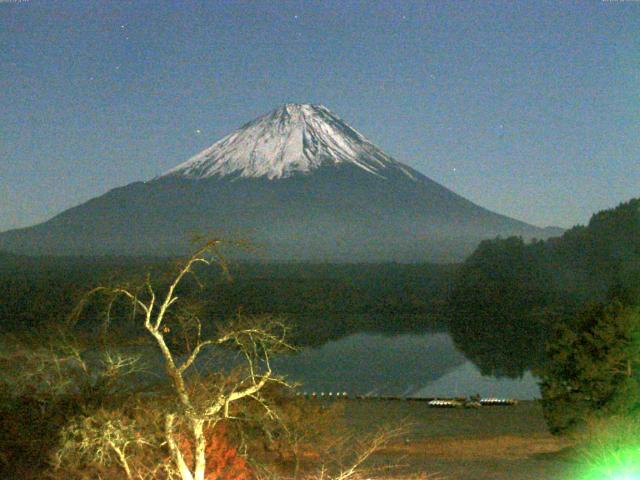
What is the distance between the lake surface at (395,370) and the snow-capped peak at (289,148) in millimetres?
87009

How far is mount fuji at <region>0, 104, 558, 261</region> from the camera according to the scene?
5285 inches

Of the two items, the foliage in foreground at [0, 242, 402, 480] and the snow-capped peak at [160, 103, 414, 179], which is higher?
the snow-capped peak at [160, 103, 414, 179]

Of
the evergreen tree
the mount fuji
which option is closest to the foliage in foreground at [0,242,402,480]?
the evergreen tree

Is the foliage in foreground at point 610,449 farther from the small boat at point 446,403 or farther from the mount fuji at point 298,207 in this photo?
the mount fuji at point 298,207

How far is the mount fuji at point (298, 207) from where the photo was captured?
5285 inches

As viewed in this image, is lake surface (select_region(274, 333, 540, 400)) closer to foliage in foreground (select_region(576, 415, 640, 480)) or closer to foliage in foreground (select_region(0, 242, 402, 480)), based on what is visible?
foliage in foreground (select_region(0, 242, 402, 480))

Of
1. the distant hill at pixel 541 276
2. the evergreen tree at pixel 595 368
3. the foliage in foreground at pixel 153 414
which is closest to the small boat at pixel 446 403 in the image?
the foliage in foreground at pixel 153 414

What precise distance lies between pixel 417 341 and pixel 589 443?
35298mm

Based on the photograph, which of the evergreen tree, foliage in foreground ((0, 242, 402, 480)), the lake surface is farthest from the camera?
the lake surface

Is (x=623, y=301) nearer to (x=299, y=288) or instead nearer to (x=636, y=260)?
(x=636, y=260)

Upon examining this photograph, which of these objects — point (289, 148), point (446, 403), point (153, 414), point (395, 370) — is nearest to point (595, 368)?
point (153, 414)

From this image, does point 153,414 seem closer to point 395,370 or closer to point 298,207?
point 395,370

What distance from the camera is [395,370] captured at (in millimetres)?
34969

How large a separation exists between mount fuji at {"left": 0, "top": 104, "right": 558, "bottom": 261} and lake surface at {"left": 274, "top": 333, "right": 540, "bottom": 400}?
86897 mm
